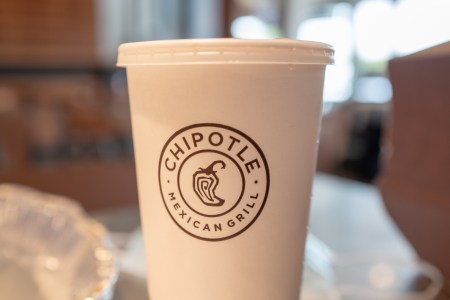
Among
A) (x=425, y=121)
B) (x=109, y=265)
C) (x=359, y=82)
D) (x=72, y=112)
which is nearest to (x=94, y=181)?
(x=72, y=112)

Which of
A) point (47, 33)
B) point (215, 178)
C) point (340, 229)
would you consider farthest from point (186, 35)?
point (215, 178)

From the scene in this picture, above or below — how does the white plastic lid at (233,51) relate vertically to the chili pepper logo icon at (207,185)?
above

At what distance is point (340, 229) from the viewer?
30.1 inches

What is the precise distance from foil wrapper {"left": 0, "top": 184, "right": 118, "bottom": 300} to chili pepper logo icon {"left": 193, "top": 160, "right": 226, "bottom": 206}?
139 millimetres

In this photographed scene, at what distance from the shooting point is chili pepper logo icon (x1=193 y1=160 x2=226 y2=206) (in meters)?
0.36

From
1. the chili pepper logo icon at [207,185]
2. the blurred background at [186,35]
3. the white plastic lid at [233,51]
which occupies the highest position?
the white plastic lid at [233,51]

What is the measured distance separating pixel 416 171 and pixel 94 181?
135 centimetres

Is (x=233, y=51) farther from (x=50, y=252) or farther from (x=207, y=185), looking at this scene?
(x=50, y=252)

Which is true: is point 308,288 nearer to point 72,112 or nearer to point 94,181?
point 94,181

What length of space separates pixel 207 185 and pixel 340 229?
475 mm

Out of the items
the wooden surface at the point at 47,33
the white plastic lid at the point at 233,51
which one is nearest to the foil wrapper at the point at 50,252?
the white plastic lid at the point at 233,51

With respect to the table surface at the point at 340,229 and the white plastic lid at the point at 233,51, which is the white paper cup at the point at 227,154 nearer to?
the white plastic lid at the point at 233,51

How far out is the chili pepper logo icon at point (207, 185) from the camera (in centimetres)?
36

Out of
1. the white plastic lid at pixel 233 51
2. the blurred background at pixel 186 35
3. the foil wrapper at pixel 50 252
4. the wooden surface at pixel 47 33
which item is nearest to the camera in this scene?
the white plastic lid at pixel 233 51
